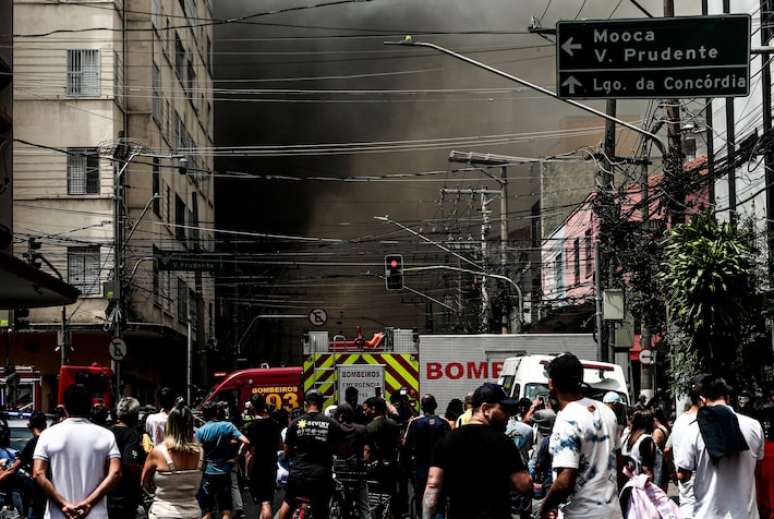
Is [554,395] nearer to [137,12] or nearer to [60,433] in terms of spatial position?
[60,433]

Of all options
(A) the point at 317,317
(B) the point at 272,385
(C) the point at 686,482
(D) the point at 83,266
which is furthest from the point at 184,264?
(C) the point at 686,482

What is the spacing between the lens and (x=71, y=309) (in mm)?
47312

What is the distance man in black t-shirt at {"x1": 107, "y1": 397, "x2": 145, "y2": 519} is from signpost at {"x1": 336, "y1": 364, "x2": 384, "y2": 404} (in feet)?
57.4

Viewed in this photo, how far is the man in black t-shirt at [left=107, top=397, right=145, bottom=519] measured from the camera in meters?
10.9

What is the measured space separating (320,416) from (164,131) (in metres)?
42.8

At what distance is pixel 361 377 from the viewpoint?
2961cm

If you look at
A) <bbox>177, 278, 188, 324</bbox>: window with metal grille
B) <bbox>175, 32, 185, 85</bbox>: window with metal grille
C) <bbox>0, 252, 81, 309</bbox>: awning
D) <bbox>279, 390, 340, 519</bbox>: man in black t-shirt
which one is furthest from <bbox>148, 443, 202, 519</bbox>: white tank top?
<bbox>175, 32, 185, 85</bbox>: window with metal grille

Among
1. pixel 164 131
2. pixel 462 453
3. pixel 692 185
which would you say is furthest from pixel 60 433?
pixel 164 131

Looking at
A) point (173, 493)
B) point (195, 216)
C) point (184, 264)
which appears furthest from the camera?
point (195, 216)

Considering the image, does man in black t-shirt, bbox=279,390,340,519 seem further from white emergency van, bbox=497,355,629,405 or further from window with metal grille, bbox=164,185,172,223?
window with metal grille, bbox=164,185,172,223

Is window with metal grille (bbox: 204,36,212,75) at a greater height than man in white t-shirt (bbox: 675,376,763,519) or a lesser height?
greater

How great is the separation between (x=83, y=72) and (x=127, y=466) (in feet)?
127

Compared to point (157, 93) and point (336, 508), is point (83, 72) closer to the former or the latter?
point (157, 93)

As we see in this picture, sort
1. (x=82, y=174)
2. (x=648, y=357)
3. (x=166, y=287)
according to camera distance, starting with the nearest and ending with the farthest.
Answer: (x=648, y=357), (x=82, y=174), (x=166, y=287)
